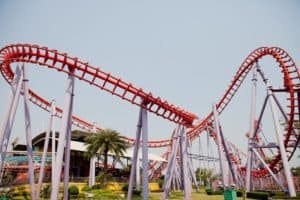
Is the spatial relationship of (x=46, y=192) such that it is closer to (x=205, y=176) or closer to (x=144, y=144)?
(x=144, y=144)

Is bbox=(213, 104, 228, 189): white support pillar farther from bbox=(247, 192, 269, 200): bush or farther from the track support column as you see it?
the track support column

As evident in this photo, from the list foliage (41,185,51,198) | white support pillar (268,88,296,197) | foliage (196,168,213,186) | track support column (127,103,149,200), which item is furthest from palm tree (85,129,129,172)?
foliage (196,168,213,186)

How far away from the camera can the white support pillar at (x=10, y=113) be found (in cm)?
1601

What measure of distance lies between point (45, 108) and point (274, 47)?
2182cm

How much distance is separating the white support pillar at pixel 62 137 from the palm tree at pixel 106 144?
56.7 ft

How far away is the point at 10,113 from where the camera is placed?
55.5 ft

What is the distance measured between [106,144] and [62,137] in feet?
61.2

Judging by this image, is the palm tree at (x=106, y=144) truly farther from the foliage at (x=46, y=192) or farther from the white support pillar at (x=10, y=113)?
the white support pillar at (x=10, y=113)

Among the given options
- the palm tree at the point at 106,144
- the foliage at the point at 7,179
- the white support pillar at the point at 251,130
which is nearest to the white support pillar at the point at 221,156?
the white support pillar at the point at 251,130

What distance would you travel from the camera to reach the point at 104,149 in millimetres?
33000

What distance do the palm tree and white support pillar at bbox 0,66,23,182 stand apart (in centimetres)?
1622

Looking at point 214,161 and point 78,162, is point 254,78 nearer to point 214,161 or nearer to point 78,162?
point 214,161

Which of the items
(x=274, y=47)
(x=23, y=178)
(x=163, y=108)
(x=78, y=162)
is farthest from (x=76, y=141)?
(x=274, y=47)

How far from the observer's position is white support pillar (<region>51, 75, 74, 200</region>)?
46.3ft
